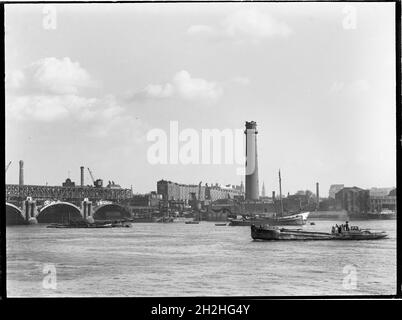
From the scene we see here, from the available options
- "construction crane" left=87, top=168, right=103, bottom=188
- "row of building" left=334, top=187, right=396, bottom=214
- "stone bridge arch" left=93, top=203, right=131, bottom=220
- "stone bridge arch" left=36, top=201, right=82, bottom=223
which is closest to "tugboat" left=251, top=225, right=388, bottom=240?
"row of building" left=334, top=187, right=396, bottom=214

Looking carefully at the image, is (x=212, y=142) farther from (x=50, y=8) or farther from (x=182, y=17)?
(x=50, y=8)

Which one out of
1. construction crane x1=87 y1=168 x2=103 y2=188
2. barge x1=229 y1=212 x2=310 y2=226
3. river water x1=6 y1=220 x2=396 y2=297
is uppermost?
construction crane x1=87 y1=168 x2=103 y2=188

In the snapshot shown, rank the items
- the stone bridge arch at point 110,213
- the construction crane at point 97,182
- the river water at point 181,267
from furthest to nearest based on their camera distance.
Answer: the stone bridge arch at point 110,213 → the construction crane at point 97,182 → the river water at point 181,267

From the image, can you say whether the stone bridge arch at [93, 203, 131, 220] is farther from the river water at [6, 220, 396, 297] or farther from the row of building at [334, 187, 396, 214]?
the row of building at [334, 187, 396, 214]

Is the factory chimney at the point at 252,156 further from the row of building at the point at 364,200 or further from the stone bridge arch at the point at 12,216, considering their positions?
the stone bridge arch at the point at 12,216

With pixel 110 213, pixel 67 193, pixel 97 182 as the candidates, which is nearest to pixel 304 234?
pixel 110 213

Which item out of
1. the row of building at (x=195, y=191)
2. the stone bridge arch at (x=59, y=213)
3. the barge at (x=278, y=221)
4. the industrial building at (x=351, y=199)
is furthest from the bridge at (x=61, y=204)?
the industrial building at (x=351, y=199)
